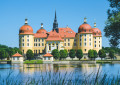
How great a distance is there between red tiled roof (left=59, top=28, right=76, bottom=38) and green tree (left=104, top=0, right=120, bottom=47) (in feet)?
223

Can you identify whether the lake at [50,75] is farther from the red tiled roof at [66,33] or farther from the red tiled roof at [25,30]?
the red tiled roof at [66,33]

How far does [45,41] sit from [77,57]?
18885 mm

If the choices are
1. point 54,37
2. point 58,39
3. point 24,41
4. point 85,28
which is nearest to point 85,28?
point 85,28

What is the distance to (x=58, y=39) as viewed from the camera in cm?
8081

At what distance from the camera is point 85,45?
271 ft

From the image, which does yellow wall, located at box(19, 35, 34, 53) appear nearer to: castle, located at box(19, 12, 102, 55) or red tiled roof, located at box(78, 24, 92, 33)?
castle, located at box(19, 12, 102, 55)

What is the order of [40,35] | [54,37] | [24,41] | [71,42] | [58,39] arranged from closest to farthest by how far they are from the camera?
1. [58,39]
2. [54,37]
3. [24,41]
4. [71,42]
5. [40,35]

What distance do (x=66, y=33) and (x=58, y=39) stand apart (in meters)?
8.61

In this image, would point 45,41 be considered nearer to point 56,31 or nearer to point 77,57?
point 56,31

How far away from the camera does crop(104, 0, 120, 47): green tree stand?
710 inches

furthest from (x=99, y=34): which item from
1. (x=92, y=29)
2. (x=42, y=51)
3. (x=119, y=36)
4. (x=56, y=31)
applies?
(x=119, y=36)

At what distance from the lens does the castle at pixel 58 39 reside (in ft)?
267

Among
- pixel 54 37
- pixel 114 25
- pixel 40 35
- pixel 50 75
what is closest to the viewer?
pixel 50 75

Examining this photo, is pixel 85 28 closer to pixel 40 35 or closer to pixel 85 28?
pixel 85 28
